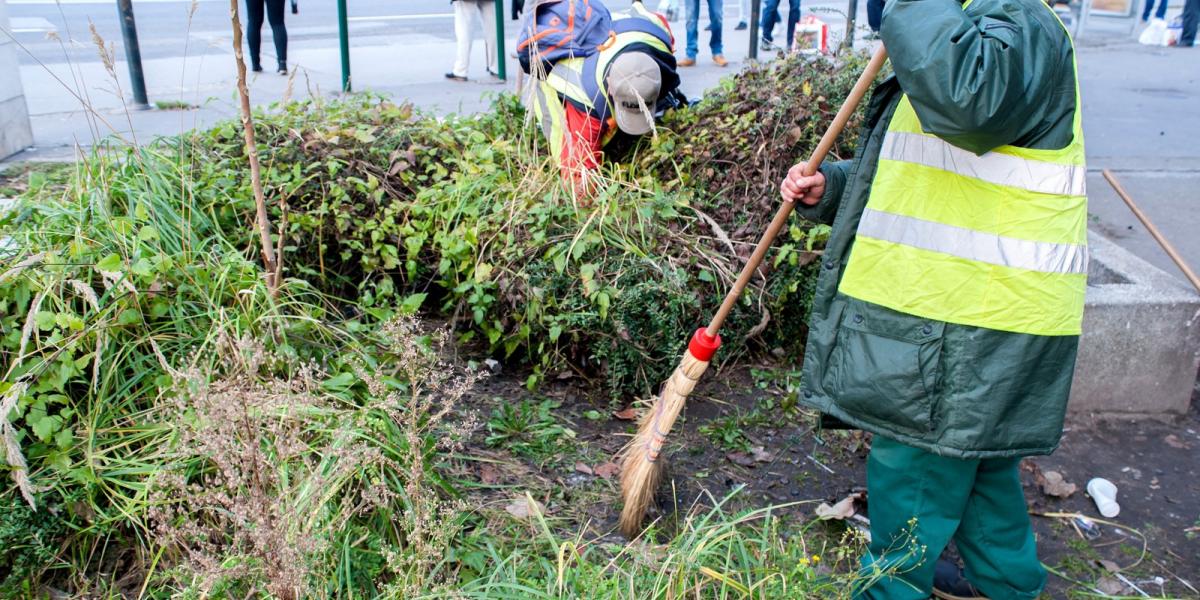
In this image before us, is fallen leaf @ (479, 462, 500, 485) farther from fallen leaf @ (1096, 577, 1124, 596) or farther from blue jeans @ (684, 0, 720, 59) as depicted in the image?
blue jeans @ (684, 0, 720, 59)

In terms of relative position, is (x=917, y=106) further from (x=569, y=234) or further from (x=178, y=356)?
(x=178, y=356)

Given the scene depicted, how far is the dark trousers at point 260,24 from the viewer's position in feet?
28.8

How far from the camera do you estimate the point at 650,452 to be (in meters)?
2.98

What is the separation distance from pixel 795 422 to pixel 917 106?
1735 mm

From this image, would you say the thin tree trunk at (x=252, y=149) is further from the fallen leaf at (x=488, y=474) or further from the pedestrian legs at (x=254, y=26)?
the pedestrian legs at (x=254, y=26)

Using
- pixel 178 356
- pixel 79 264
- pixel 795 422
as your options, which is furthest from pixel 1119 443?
pixel 79 264

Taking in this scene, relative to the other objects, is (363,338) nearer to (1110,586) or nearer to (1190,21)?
(1110,586)

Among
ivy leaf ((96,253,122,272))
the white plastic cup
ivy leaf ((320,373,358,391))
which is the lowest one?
the white plastic cup

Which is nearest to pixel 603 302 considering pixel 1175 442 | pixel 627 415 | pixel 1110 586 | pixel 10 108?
pixel 627 415

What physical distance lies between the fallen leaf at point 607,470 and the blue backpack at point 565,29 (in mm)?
1845

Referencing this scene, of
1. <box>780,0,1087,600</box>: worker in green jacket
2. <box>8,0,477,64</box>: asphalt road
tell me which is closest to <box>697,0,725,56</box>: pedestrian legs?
<box>8,0,477,64</box>: asphalt road

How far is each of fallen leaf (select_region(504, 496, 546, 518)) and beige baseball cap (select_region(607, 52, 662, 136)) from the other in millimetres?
1708

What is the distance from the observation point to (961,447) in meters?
2.33

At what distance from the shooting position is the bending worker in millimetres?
3994
